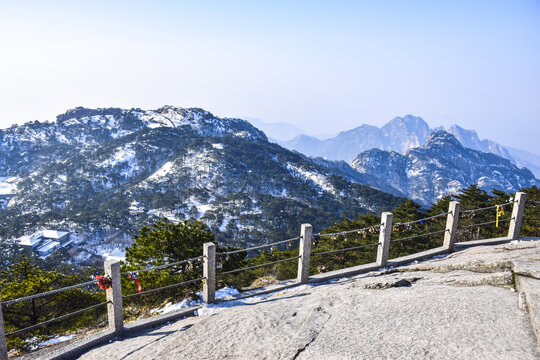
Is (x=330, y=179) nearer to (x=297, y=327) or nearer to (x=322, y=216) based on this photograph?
(x=322, y=216)

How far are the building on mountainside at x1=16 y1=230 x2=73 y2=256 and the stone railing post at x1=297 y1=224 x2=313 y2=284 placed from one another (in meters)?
133

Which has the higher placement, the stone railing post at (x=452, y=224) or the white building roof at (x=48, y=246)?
the stone railing post at (x=452, y=224)

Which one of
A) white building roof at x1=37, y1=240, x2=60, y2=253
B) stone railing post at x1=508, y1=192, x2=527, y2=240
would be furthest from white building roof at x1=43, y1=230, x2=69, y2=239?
stone railing post at x1=508, y1=192, x2=527, y2=240

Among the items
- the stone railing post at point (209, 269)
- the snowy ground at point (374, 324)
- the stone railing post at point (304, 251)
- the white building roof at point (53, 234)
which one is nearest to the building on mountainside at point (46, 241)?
the white building roof at point (53, 234)

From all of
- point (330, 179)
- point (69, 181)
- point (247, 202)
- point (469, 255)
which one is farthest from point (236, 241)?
point (469, 255)

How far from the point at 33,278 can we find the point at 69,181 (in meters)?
204

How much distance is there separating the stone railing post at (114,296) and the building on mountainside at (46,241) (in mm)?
132777

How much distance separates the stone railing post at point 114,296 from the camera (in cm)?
635

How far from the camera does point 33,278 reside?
1484 centimetres

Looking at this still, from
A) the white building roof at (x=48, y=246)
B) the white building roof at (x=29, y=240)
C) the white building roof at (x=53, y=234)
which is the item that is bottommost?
the white building roof at (x=48, y=246)

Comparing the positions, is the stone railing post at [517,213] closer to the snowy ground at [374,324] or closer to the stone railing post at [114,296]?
the snowy ground at [374,324]

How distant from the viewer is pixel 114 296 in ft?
21.1

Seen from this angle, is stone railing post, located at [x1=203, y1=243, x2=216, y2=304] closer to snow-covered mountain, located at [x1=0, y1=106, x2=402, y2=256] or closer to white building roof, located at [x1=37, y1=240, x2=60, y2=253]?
snow-covered mountain, located at [x1=0, y1=106, x2=402, y2=256]

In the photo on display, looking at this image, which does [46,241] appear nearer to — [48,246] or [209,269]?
[48,246]
